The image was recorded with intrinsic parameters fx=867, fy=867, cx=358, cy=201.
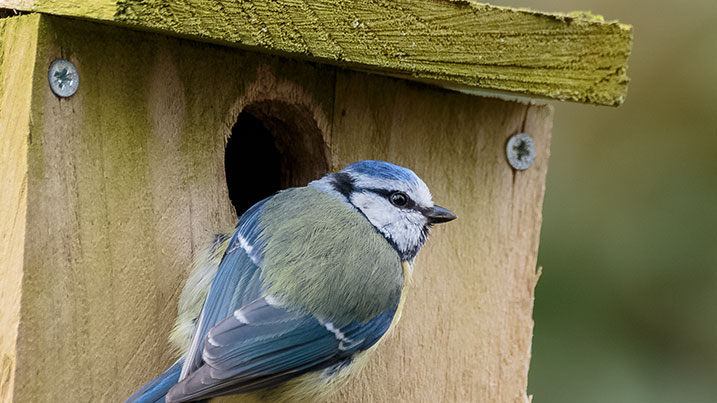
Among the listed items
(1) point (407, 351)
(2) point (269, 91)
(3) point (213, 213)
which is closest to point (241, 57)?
(2) point (269, 91)

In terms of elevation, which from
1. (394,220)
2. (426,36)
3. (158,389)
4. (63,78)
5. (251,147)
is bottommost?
(158,389)

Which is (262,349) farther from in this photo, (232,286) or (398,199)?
(398,199)

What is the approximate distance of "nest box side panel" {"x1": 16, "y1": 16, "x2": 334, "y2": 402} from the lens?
164 cm

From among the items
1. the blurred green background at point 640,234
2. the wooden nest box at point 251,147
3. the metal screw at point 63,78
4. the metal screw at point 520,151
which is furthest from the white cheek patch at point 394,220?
the blurred green background at point 640,234

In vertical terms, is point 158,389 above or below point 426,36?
below

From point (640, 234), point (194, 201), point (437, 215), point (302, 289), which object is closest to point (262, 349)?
point (302, 289)

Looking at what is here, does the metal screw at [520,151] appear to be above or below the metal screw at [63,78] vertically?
below

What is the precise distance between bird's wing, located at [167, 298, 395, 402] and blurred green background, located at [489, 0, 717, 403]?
1677 millimetres

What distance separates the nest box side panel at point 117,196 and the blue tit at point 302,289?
86 millimetres

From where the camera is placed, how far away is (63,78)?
167cm

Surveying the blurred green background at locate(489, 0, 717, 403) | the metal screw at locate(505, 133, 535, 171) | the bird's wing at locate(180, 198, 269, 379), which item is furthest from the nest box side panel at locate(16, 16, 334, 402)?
the blurred green background at locate(489, 0, 717, 403)

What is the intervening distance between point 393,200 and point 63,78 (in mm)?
750

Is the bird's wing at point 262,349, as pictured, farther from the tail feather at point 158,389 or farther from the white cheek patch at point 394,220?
the white cheek patch at point 394,220

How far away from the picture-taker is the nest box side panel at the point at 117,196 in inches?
64.4
